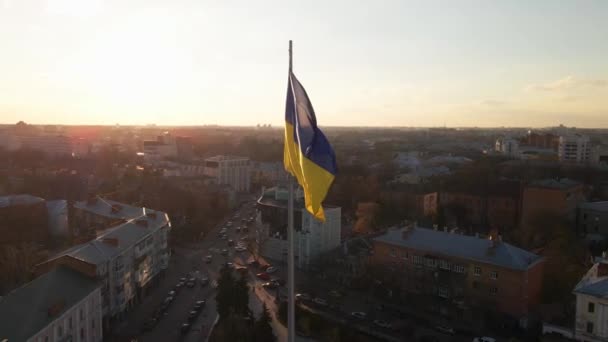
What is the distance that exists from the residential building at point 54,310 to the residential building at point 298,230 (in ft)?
23.8

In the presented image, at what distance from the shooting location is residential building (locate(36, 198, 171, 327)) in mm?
11859

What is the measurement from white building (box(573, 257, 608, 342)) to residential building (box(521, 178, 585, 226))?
942 cm

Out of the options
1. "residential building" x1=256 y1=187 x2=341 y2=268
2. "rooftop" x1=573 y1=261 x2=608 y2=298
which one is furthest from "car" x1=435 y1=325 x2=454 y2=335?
"residential building" x1=256 y1=187 x2=341 y2=268

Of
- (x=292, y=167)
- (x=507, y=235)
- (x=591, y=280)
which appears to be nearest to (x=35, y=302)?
(x=292, y=167)

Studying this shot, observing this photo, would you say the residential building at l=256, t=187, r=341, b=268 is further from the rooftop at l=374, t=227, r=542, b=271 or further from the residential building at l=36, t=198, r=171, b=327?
the residential building at l=36, t=198, r=171, b=327

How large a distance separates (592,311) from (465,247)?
3.64 metres

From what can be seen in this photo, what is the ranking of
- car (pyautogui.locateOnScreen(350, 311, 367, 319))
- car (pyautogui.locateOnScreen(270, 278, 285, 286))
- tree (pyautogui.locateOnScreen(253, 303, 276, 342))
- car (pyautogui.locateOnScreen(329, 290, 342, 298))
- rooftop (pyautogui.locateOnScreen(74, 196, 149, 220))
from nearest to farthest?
tree (pyautogui.locateOnScreen(253, 303, 276, 342)) < car (pyautogui.locateOnScreen(350, 311, 367, 319)) < car (pyautogui.locateOnScreen(329, 290, 342, 298)) < car (pyautogui.locateOnScreen(270, 278, 285, 286)) < rooftop (pyautogui.locateOnScreen(74, 196, 149, 220))

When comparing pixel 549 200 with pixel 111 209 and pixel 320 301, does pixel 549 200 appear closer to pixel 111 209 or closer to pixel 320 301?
pixel 320 301

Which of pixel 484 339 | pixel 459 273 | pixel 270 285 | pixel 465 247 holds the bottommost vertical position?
pixel 270 285

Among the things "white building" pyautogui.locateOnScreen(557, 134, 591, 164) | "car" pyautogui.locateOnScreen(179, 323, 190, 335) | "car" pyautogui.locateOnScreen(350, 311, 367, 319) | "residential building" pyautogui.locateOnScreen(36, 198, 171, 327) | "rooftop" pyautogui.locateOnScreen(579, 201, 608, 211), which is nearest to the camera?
"residential building" pyautogui.locateOnScreen(36, 198, 171, 327)

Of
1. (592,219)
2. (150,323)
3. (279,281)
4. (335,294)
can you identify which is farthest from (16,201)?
(592,219)

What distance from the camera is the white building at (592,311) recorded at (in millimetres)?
10648

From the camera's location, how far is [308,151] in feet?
13.8

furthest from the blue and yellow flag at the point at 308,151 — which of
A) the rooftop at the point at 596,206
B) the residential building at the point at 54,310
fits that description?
the rooftop at the point at 596,206
